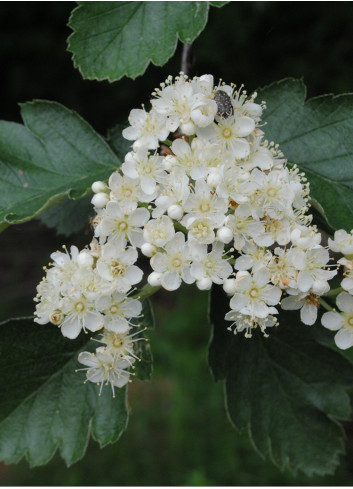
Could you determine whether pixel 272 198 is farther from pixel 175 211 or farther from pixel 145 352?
pixel 145 352

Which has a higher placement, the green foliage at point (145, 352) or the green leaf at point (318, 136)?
the green leaf at point (318, 136)

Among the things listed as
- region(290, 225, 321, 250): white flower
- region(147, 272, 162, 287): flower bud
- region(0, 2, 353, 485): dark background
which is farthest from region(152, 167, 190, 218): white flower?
region(0, 2, 353, 485): dark background

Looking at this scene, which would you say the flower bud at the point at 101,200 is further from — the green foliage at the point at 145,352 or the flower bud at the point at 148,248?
the green foliage at the point at 145,352

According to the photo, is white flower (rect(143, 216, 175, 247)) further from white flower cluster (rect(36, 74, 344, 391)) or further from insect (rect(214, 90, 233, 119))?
insect (rect(214, 90, 233, 119))

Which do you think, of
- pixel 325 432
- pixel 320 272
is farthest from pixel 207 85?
pixel 325 432

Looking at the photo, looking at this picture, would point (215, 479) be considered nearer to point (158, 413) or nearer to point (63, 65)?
point (158, 413)

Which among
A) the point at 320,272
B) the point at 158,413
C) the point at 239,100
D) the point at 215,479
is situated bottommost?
the point at 158,413

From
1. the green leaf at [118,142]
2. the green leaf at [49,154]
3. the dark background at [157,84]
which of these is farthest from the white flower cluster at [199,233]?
the dark background at [157,84]
